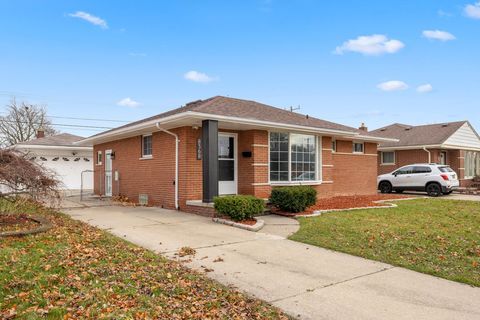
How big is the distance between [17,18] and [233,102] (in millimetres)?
9180

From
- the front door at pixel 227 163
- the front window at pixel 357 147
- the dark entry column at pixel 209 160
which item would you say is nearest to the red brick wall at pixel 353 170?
the front window at pixel 357 147

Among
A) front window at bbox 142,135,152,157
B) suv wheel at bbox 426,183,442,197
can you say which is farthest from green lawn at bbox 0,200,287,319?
suv wheel at bbox 426,183,442,197

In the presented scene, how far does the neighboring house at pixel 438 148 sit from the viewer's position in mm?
22797

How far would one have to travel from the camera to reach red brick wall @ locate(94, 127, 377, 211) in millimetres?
11602

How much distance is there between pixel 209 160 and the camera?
10406mm

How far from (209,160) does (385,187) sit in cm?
1383

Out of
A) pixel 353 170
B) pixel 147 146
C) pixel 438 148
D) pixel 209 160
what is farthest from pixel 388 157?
pixel 209 160

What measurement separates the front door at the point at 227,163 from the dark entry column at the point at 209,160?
67.7 inches

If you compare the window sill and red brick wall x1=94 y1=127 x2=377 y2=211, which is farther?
the window sill

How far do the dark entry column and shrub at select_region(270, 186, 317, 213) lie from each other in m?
2.01

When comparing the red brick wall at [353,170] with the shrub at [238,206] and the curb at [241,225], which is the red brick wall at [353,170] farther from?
the curb at [241,225]

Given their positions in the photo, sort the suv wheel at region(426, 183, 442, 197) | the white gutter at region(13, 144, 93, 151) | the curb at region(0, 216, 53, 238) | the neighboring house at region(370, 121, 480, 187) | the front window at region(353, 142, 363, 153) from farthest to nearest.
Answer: the neighboring house at region(370, 121, 480, 187), the white gutter at region(13, 144, 93, 151), the suv wheel at region(426, 183, 442, 197), the front window at region(353, 142, 363, 153), the curb at region(0, 216, 53, 238)

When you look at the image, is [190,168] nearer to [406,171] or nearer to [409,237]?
[409,237]

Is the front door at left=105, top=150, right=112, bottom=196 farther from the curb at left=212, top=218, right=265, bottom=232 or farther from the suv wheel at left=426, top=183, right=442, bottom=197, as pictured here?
the suv wheel at left=426, top=183, right=442, bottom=197
